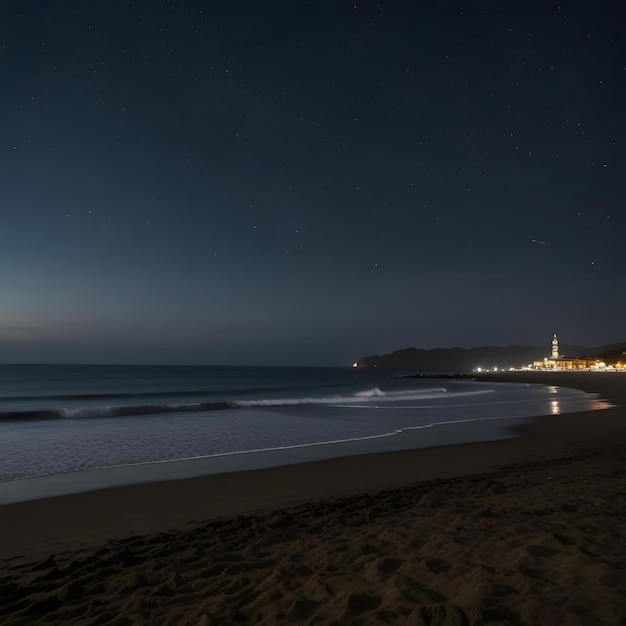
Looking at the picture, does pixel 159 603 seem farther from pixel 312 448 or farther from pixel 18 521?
pixel 312 448

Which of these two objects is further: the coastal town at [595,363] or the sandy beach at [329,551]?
the coastal town at [595,363]

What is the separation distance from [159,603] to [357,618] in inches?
68.3

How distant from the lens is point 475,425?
20.0m

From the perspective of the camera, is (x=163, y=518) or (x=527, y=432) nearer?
(x=163, y=518)

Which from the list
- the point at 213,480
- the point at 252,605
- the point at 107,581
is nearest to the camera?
the point at 252,605

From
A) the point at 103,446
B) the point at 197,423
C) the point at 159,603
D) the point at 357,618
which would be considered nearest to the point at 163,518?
the point at 159,603

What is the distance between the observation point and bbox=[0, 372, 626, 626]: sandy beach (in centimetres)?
378

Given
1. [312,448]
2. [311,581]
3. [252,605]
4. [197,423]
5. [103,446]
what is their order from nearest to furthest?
[252,605] → [311,581] → [312,448] → [103,446] → [197,423]

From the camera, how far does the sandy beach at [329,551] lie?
12.4ft

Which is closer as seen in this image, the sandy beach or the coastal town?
the sandy beach

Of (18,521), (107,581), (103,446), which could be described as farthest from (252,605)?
(103,446)

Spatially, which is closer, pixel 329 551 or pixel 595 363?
pixel 329 551

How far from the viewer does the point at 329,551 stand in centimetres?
510

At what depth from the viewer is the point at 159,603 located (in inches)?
159
